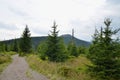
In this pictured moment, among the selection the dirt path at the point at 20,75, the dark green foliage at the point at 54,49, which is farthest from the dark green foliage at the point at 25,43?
the dirt path at the point at 20,75

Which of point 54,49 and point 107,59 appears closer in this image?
point 107,59

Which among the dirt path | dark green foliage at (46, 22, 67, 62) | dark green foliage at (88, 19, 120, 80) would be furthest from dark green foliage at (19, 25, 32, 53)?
dark green foliage at (88, 19, 120, 80)

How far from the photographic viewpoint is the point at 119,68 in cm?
1739

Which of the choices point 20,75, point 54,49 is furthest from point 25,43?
point 20,75

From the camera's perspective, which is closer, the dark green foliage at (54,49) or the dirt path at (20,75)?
the dirt path at (20,75)

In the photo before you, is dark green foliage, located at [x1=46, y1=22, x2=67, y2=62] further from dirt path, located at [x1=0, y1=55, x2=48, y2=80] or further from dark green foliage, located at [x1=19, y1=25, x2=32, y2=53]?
dark green foliage, located at [x1=19, y1=25, x2=32, y2=53]

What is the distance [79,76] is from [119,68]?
2.95 meters

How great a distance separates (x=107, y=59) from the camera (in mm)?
17547

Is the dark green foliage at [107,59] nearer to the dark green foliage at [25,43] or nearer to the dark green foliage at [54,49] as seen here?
the dark green foliage at [54,49]

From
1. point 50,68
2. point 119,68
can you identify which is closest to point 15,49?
point 50,68

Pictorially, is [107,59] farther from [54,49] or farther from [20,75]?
[54,49]

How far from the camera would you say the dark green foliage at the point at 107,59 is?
17469 mm

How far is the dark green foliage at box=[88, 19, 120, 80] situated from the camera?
17.5m

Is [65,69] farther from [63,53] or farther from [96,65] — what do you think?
[63,53]
